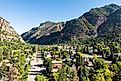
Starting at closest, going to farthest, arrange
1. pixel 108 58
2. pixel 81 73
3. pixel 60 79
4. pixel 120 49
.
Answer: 1. pixel 60 79
2. pixel 81 73
3. pixel 108 58
4. pixel 120 49

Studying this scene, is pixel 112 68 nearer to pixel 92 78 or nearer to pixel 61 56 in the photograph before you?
pixel 92 78

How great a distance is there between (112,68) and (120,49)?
87658 millimetres

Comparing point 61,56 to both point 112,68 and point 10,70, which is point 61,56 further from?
point 10,70

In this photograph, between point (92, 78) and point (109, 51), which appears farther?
point (109, 51)

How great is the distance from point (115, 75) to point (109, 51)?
93793 millimetres

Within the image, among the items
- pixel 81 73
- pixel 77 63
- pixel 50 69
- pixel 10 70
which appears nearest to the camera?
pixel 10 70

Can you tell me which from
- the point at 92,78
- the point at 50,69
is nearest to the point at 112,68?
the point at 92,78

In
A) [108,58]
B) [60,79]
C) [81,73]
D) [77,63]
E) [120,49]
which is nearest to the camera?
[60,79]

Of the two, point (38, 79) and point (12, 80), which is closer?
→ point (12, 80)

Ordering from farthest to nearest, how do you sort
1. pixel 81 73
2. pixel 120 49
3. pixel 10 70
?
1. pixel 120 49
2. pixel 81 73
3. pixel 10 70

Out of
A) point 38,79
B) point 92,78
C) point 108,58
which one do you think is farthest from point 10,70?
point 108,58

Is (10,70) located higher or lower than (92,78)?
higher

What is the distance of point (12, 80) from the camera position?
61.8 meters

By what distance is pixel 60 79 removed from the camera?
82688 mm
